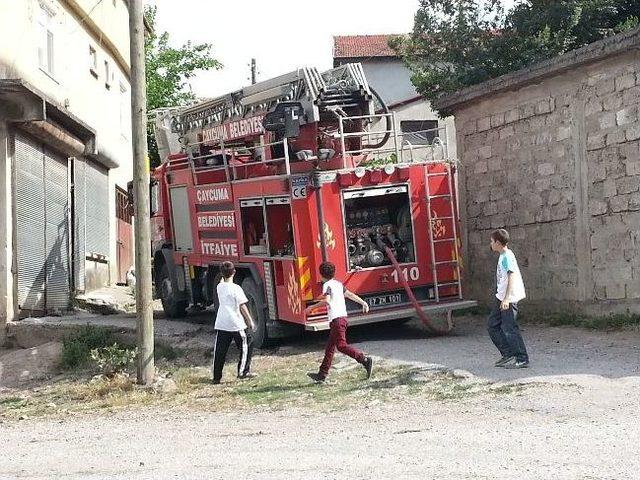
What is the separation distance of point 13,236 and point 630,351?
948cm

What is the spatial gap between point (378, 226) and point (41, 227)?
6646mm

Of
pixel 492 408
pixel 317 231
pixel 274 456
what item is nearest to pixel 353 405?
pixel 492 408

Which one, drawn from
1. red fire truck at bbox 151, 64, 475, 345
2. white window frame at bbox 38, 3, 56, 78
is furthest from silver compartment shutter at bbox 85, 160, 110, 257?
red fire truck at bbox 151, 64, 475, 345

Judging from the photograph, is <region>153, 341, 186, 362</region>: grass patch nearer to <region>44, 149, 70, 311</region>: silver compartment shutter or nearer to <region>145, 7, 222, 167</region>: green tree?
<region>44, 149, 70, 311</region>: silver compartment shutter

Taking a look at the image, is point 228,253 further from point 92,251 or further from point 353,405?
point 92,251

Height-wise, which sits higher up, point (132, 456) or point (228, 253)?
point (228, 253)

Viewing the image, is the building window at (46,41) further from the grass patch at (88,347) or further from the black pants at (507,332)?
the black pants at (507,332)

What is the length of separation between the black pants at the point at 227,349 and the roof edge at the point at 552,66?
606 cm

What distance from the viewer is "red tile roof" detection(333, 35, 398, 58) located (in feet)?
147

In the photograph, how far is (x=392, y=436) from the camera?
766 centimetres

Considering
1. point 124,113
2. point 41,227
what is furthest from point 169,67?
point 41,227

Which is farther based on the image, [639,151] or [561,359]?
[639,151]

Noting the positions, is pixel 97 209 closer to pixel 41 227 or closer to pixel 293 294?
pixel 41 227

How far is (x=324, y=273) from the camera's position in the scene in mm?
10500
